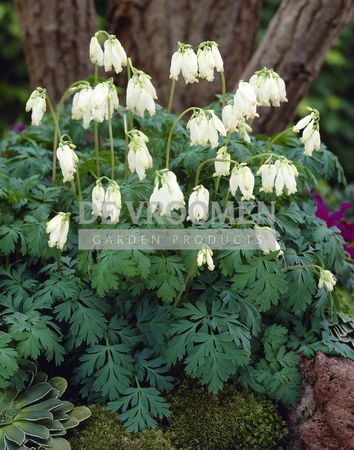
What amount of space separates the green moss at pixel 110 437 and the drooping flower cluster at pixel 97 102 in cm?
136

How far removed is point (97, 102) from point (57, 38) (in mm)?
2633

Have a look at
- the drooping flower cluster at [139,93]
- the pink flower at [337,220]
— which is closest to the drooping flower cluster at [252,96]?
the drooping flower cluster at [139,93]

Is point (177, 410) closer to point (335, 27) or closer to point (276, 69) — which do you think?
point (276, 69)

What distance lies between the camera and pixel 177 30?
494cm

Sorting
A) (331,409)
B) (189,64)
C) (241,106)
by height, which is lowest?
(331,409)

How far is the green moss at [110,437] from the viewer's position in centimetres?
262

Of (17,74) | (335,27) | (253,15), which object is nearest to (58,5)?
(253,15)

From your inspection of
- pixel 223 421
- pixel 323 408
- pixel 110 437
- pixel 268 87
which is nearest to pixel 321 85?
pixel 268 87

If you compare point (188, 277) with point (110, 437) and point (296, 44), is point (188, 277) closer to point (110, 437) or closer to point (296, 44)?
point (110, 437)

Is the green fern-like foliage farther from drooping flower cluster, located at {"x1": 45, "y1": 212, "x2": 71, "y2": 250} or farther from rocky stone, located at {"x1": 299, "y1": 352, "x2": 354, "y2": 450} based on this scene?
drooping flower cluster, located at {"x1": 45, "y1": 212, "x2": 71, "y2": 250}

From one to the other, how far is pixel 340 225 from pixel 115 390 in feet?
7.02

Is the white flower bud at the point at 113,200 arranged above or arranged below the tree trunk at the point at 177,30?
above

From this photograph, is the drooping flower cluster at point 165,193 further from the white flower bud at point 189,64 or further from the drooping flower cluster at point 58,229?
the white flower bud at point 189,64

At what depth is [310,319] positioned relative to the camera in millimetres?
3066
